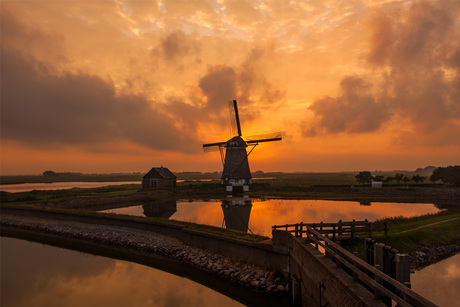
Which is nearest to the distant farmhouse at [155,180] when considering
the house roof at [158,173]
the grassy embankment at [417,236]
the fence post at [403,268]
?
the house roof at [158,173]

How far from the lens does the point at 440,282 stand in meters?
16.2

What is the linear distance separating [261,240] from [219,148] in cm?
4936

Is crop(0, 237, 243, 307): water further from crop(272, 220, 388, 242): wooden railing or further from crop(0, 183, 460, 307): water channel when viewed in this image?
crop(272, 220, 388, 242): wooden railing

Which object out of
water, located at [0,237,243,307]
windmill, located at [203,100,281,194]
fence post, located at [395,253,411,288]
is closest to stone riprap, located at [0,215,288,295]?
water, located at [0,237,243,307]

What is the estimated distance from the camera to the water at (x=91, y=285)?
16203 millimetres

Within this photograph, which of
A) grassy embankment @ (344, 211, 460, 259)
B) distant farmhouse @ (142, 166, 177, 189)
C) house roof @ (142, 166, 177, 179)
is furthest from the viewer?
house roof @ (142, 166, 177, 179)

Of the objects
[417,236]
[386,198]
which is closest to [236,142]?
[386,198]

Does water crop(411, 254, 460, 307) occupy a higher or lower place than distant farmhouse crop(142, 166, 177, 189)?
lower

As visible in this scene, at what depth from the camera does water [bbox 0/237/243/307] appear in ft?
53.2

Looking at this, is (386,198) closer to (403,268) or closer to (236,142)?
(236,142)

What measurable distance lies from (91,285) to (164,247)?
6.41m

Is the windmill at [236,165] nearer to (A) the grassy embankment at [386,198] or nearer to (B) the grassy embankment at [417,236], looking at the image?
(A) the grassy embankment at [386,198]

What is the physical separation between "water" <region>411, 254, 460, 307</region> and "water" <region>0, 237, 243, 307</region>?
31.2 feet

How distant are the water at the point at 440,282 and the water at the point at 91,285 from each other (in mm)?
9509
